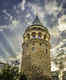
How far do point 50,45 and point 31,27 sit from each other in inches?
245

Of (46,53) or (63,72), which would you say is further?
(63,72)

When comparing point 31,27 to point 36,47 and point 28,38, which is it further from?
point 36,47

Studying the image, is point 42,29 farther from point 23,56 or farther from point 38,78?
point 38,78

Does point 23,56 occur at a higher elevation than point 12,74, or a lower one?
higher

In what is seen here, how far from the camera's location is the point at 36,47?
84.4 feet

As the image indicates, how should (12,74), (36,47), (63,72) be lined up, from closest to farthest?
(12,74) < (36,47) < (63,72)

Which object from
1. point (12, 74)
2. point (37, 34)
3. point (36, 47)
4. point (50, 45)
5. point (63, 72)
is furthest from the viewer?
point (63, 72)

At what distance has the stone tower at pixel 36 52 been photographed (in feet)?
79.8

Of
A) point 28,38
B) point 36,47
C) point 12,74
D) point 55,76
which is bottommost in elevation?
point 55,76

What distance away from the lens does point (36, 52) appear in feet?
83.3

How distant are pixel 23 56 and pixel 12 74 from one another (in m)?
11.9

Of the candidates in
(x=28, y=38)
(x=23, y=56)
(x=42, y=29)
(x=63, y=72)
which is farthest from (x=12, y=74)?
(x=63, y=72)

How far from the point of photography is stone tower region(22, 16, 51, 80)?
2432 centimetres

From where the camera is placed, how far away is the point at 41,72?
24.1m
